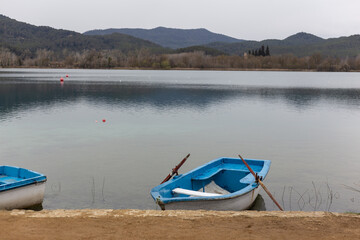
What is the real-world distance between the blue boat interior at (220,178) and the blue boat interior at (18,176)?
3.95 m

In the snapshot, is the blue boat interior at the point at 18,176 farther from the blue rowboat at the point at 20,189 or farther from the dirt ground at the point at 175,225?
the dirt ground at the point at 175,225

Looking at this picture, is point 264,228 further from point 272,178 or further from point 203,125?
point 203,125

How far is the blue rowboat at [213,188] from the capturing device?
36.6 feet

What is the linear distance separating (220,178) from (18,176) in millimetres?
7212

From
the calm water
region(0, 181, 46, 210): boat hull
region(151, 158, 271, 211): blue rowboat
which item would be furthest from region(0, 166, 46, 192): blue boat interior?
region(151, 158, 271, 211): blue rowboat

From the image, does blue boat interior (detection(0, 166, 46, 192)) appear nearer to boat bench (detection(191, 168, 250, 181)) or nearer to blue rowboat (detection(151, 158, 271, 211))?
blue rowboat (detection(151, 158, 271, 211))

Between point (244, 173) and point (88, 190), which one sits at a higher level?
point (244, 173)

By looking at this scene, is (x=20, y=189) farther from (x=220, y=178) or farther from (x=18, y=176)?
(x=220, y=178)

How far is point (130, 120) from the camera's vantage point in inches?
1427

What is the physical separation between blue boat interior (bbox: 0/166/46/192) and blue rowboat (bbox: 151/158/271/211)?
389cm

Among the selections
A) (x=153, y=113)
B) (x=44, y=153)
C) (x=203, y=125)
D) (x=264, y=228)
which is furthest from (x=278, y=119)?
(x=264, y=228)

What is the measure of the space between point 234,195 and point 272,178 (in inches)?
266

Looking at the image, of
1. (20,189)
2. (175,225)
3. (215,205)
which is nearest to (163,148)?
(20,189)

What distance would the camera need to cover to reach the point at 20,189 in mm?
12109
